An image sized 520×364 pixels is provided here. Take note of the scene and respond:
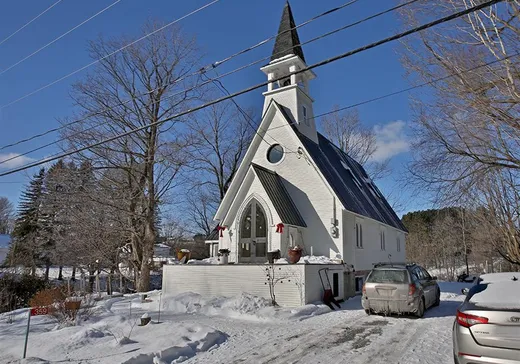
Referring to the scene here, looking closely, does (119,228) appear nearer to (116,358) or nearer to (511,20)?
(116,358)

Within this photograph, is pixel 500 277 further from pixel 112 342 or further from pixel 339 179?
pixel 339 179

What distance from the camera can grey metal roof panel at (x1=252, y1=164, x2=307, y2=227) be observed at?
16281 mm

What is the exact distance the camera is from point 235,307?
1202cm

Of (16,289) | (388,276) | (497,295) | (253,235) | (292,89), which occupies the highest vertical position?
(292,89)

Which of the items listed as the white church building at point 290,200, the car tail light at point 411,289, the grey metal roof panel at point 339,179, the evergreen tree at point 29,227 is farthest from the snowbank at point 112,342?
the evergreen tree at point 29,227

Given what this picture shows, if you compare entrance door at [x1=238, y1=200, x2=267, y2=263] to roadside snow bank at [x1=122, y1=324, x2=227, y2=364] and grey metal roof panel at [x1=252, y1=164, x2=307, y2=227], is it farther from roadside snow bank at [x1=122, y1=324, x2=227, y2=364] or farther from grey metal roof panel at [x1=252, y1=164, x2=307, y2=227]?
roadside snow bank at [x1=122, y1=324, x2=227, y2=364]

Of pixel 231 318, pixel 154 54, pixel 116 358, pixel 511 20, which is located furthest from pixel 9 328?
pixel 154 54

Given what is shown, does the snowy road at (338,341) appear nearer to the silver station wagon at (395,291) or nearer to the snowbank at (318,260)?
the silver station wagon at (395,291)

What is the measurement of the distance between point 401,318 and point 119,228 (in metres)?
16.1

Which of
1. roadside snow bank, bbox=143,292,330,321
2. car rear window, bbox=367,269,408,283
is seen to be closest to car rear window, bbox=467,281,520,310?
car rear window, bbox=367,269,408,283

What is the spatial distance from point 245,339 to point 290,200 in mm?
10092

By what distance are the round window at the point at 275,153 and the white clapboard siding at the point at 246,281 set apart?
657 centimetres

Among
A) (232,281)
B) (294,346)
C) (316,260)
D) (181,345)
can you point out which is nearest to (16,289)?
(232,281)

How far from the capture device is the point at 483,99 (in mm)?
9148
